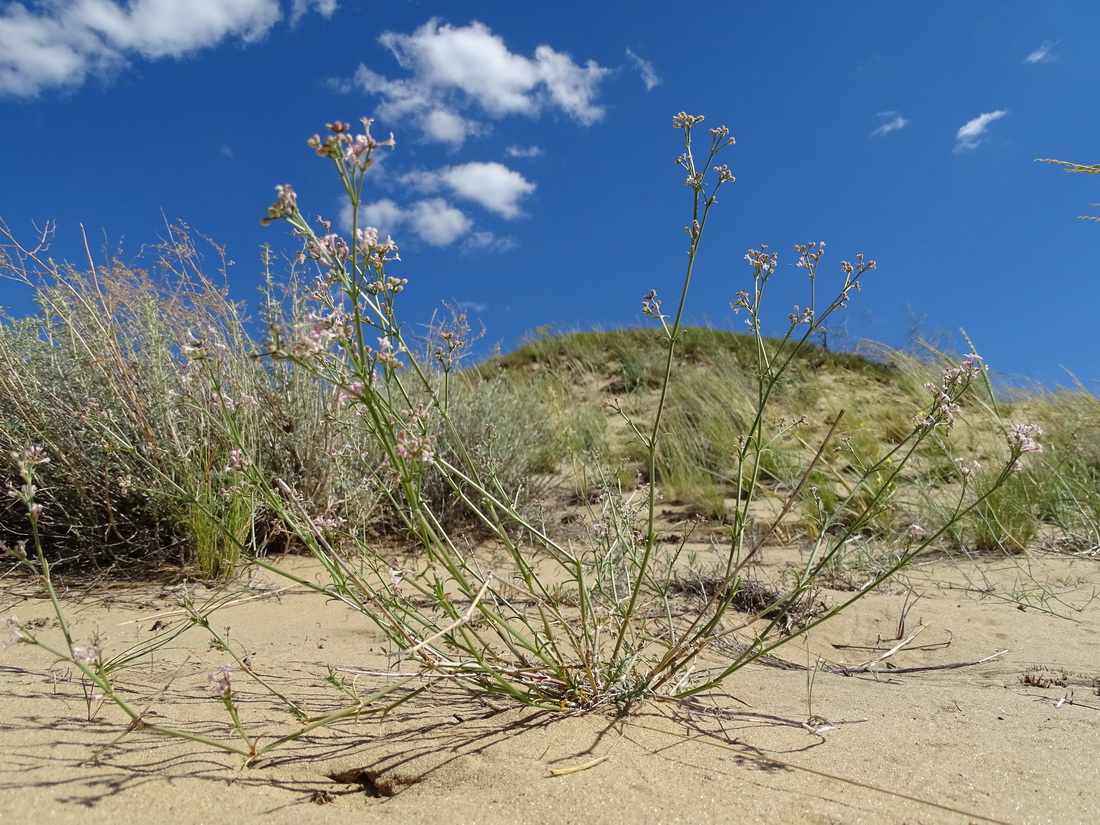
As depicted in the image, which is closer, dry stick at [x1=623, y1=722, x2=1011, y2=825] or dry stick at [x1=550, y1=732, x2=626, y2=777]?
dry stick at [x1=623, y1=722, x2=1011, y2=825]

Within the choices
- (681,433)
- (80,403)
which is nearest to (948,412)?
(80,403)

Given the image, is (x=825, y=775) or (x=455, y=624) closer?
(x=455, y=624)

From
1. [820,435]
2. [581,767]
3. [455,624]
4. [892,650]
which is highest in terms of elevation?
[820,435]

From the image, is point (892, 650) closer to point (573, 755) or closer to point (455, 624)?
point (573, 755)

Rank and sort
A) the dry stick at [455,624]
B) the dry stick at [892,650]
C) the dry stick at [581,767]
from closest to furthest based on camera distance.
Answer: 1. the dry stick at [455,624]
2. the dry stick at [581,767]
3. the dry stick at [892,650]

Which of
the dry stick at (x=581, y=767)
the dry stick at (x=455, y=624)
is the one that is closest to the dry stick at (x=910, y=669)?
the dry stick at (x=581, y=767)

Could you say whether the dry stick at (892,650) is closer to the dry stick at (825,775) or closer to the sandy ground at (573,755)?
the sandy ground at (573,755)

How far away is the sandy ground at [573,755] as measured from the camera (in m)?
1.40

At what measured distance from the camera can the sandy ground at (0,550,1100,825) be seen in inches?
55.2

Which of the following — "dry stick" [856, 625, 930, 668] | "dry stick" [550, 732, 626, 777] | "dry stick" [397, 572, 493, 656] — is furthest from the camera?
"dry stick" [856, 625, 930, 668]

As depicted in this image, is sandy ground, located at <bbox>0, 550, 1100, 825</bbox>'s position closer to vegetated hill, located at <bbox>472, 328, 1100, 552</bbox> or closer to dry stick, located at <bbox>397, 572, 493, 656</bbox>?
dry stick, located at <bbox>397, 572, 493, 656</bbox>

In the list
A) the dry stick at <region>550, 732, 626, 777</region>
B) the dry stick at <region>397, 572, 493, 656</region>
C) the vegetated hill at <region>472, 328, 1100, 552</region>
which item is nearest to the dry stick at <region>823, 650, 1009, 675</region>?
the vegetated hill at <region>472, 328, 1100, 552</region>

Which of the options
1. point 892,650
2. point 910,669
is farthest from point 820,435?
point 892,650

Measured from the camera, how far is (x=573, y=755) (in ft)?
5.18
